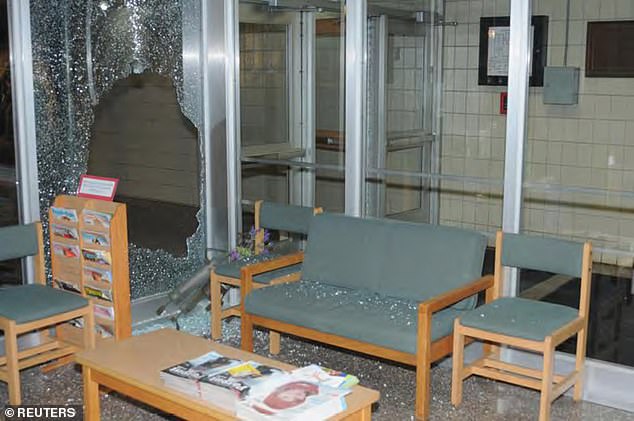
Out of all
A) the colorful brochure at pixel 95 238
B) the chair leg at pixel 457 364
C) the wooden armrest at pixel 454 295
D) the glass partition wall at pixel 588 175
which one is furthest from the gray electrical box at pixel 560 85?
the colorful brochure at pixel 95 238

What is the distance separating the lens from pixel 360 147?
494 centimetres

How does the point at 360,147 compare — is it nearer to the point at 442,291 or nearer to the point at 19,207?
the point at 442,291

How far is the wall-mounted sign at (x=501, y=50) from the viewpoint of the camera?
13.8 feet

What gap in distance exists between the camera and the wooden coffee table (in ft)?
9.93

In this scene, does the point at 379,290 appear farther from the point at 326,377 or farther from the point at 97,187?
the point at 97,187

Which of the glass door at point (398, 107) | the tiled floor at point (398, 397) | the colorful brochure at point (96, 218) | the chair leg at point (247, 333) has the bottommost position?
the tiled floor at point (398, 397)

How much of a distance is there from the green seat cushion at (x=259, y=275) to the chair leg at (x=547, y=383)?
1.74m

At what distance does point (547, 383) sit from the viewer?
366 cm

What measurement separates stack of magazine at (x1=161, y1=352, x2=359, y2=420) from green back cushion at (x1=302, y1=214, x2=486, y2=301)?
131 cm

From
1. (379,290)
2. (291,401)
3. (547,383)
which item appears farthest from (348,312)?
(291,401)

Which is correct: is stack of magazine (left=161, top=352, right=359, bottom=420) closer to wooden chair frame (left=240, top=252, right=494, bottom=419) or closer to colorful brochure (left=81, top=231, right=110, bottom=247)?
wooden chair frame (left=240, top=252, right=494, bottom=419)

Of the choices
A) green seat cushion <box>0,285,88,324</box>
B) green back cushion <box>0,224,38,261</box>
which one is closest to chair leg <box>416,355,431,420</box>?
green seat cushion <box>0,285,88,324</box>

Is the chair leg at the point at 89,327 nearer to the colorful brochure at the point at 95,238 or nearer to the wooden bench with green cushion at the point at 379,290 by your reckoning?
the colorful brochure at the point at 95,238

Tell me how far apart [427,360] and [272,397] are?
3.67 feet
